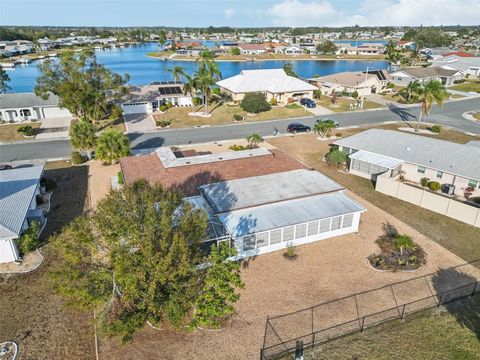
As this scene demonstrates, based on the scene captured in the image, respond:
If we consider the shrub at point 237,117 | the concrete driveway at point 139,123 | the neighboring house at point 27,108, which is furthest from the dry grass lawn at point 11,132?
the shrub at point 237,117

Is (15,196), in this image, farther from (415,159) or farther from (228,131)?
(415,159)

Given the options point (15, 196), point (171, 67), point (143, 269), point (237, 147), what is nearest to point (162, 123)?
point (237, 147)

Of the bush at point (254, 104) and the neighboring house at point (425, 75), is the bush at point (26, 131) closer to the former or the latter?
the bush at point (254, 104)

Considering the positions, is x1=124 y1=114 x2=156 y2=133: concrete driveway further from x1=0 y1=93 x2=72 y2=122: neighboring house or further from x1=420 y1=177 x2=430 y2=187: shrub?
x1=420 y1=177 x2=430 y2=187: shrub

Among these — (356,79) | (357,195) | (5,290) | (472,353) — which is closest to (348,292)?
(472,353)

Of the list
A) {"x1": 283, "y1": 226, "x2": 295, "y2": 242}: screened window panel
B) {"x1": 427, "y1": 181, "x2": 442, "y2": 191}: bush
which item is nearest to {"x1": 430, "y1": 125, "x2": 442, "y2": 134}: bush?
{"x1": 427, "y1": 181, "x2": 442, "y2": 191}: bush
